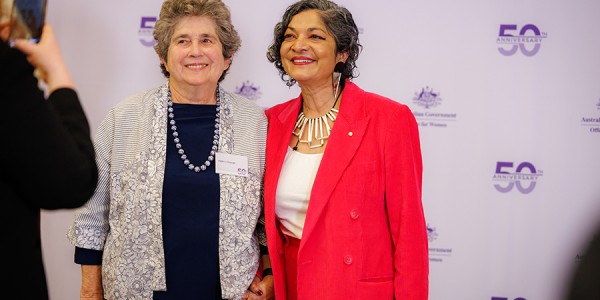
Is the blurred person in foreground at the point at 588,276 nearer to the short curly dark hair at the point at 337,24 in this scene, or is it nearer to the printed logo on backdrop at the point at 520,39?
the short curly dark hair at the point at 337,24

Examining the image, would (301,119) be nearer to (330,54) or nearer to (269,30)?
(330,54)

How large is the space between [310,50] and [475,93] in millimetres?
1330

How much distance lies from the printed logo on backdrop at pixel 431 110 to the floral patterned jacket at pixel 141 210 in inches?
54.3

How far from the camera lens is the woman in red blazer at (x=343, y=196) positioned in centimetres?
201

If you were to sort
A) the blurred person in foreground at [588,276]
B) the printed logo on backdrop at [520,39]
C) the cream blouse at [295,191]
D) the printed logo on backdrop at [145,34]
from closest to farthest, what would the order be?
the blurred person in foreground at [588,276]
the cream blouse at [295,191]
the printed logo on backdrop at [520,39]
the printed logo on backdrop at [145,34]

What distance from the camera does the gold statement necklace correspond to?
2166 millimetres

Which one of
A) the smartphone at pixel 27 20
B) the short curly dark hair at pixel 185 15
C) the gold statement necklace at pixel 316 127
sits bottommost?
the gold statement necklace at pixel 316 127

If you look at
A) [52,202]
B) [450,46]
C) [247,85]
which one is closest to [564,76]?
[450,46]

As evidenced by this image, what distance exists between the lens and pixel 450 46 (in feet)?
10.1

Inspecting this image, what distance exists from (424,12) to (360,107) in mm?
1230

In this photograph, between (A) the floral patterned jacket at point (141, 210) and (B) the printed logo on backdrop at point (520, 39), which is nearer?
(A) the floral patterned jacket at point (141, 210)

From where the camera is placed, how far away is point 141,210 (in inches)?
76.6

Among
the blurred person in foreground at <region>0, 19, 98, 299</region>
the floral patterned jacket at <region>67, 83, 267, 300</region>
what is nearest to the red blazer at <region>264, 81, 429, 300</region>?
the floral patterned jacket at <region>67, 83, 267, 300</region>

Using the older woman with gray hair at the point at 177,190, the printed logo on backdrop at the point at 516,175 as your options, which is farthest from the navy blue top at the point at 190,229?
the printed logo on backdrop at the point at 516,175
